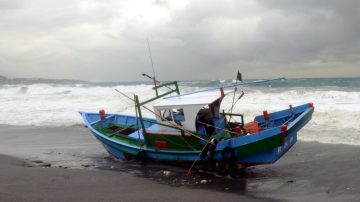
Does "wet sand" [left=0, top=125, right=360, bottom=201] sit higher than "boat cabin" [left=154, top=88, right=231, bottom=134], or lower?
lower

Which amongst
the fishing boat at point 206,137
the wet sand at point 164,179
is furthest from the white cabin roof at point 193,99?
the wet sand at point 164,179

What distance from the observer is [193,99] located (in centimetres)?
987

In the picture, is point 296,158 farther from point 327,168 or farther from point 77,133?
point 77,133

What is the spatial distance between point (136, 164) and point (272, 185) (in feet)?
12.8

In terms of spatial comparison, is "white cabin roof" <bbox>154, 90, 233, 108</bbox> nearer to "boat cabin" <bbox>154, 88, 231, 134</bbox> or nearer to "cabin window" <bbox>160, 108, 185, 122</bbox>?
"boat cabin" <bbox>154, 88, 231, 134</bbox>

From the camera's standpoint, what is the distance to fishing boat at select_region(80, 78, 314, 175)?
8453 mm

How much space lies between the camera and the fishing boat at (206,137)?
8.45 metres

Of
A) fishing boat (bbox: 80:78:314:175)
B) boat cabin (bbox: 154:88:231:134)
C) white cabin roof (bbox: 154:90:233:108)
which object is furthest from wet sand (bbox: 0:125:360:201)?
white cabin roof (bbox: 154:90:233:108)

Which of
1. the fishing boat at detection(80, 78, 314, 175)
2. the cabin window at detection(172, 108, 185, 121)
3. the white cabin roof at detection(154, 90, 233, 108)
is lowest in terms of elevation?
the fishing boat at detection(80, 78, 314, 175)

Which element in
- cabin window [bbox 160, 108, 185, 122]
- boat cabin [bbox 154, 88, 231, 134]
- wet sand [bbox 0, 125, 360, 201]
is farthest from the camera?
cabin window [bbox 160, 108, 185, 122]

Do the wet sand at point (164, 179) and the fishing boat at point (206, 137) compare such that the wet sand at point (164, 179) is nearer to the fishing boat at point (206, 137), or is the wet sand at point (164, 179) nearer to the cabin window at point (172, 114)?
the fishing boat at point (206, 137)

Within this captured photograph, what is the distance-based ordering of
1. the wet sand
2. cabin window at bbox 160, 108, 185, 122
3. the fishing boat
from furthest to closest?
cabin window at bbox 160, 108, 185, 122 → the fishing boat → the wet sand

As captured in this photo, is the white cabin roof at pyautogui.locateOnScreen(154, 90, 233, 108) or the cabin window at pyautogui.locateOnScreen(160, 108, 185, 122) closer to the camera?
the white cabin roof at pyautogui.locateOnScreen(154, 90, 233, 108)

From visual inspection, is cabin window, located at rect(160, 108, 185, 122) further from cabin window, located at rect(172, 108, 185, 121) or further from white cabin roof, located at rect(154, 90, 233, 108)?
white cabin roof, located at rect(154, 90, 233, 108)
